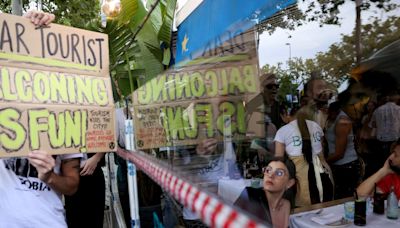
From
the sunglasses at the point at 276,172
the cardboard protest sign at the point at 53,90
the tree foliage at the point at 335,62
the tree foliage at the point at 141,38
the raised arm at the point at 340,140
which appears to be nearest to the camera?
the cardboard protest sign at the point at 53,90

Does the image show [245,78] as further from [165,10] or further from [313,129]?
[165,10]

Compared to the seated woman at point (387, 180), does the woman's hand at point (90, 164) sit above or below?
above

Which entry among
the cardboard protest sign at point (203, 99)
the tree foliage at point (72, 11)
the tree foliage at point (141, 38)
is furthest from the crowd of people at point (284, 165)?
the tree foliage at point (72, 11)

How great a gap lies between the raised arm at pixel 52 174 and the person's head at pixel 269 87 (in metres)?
2.51

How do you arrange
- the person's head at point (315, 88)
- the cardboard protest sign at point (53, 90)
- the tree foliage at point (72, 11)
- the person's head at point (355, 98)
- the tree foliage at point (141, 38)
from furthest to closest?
1. the tree foliage at point (72, 11)
2. the person's head at point (355, 98)
3. the tree foliage at point (141, 38)
4. the person's head at point (315, 88)
5. the cardboard protest sign at point (53, 90)

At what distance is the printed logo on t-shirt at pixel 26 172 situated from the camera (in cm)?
173

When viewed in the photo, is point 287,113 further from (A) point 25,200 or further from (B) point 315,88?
(A) point 25,200

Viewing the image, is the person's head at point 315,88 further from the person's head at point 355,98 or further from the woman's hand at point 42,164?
the woman's hand at point 42,164

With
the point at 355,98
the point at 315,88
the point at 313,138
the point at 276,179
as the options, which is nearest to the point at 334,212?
the point at 276,179

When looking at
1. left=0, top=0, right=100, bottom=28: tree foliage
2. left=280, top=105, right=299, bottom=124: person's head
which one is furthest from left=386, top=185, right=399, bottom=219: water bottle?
left=0, top=0, right=100, bottom=28: tree foliage

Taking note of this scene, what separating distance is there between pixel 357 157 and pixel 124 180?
285cm

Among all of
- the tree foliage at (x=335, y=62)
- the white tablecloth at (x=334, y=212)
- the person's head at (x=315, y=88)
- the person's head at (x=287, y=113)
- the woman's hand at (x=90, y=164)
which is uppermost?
the tree foliage at (x=335, y=62)

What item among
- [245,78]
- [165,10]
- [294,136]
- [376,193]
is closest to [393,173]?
[376,193]

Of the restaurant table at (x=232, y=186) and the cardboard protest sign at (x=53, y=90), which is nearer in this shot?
the cardboard protest sign at (x=53, y=90)
